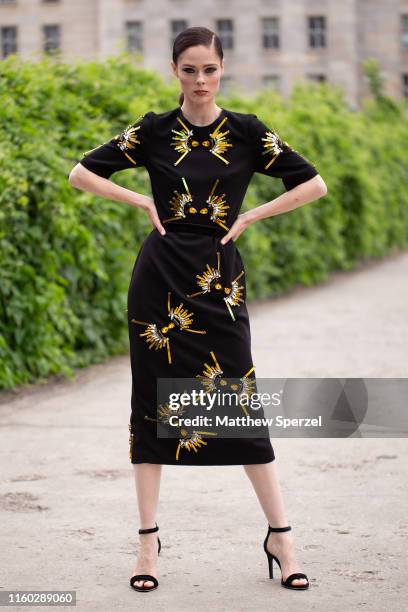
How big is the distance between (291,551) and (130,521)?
114 cm

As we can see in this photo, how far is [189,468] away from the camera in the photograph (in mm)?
6477

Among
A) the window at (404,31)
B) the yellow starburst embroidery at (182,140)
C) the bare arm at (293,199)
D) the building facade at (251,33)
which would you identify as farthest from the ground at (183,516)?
the window at (404,31)

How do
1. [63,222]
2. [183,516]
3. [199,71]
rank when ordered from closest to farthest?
[199,71] → [183,516] → [63,222]

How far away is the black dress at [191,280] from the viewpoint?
14.2 feet

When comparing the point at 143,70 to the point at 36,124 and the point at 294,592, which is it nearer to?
the point at 36,124

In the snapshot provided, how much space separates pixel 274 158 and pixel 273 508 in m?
1.34

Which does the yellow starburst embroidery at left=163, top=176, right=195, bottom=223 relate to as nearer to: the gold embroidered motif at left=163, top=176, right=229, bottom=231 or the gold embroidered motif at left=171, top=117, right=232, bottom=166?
the gold embroidered motif at left=163, top=176, right=229, bottom=231

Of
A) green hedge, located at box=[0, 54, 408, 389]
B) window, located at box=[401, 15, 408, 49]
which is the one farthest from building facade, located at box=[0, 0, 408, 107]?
green hedge, located at box=[0, 54, 408, 389]

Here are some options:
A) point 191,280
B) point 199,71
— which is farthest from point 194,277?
point 199,71

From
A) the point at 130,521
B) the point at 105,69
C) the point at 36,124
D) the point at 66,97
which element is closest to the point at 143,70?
the point at 105,69

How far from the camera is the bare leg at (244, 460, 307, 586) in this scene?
14.4 ft

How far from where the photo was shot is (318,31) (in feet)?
222

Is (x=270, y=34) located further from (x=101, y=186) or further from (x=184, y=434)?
(x=184, y=434)

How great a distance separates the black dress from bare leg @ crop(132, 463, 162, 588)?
7 cm
